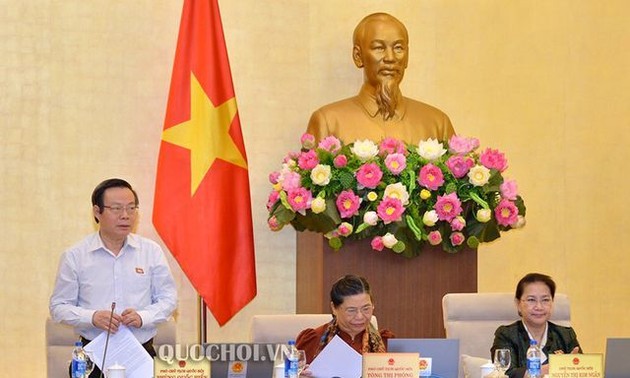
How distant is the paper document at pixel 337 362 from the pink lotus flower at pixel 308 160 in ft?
6.49

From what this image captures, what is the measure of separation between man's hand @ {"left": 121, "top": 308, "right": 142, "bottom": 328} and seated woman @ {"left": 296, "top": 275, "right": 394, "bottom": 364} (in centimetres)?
64

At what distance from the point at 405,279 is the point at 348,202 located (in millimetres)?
640

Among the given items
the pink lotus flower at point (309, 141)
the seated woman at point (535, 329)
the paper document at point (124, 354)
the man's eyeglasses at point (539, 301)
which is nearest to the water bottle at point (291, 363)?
the paper document at point (124, 354)

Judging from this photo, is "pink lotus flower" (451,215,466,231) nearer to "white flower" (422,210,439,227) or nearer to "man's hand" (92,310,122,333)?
"white flower" (422,210,439,227)

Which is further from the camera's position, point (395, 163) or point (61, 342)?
point (395, 163)

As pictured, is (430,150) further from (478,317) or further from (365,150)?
(478,317)

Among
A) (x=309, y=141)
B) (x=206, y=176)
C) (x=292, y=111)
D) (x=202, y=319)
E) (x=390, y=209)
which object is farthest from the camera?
(x=292, y=111)

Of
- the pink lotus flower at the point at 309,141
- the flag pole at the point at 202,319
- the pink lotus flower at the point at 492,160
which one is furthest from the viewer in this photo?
the flag pole at the point at 202,319

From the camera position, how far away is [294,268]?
734 centimetres

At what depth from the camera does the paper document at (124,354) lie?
4.11 meters

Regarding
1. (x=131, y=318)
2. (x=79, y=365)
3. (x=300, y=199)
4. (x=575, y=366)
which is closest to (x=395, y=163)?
(x=300, y=199)

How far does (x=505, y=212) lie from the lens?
19.7 feet

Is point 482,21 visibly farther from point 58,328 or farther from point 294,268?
point 58,328

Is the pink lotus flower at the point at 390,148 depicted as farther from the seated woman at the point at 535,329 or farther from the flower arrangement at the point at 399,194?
the seated woman at the point at 535,329
